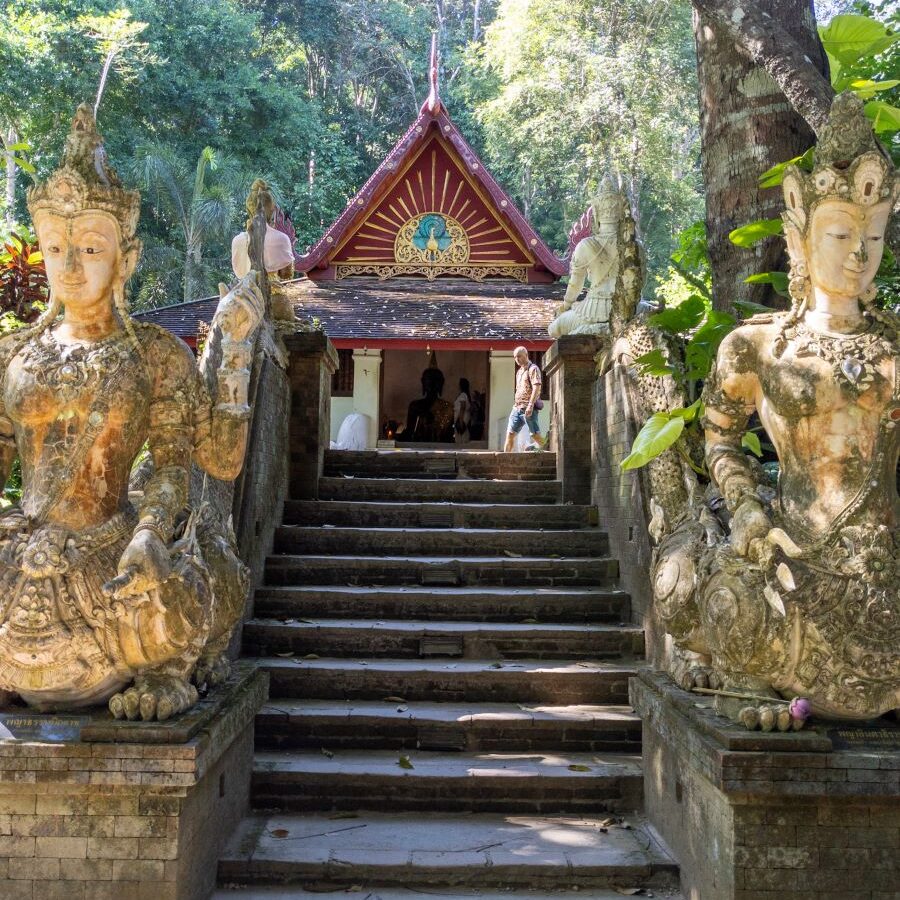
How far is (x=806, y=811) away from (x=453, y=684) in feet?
7.49

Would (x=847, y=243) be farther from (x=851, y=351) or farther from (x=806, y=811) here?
(x=806, y=811)

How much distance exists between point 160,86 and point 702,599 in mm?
24326

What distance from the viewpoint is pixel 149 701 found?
3.09 metres

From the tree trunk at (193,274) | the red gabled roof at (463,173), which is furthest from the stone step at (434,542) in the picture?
the tree trunk at (193,274)

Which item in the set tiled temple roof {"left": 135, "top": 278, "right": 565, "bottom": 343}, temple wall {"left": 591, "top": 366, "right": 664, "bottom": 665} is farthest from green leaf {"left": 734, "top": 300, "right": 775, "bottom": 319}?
tiled temple roof {"left": 135, "top": 278, "right": 565, "bottom": 343}

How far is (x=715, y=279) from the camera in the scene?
Result: 576cm

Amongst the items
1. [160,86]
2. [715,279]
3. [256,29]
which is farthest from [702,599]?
[256,29]

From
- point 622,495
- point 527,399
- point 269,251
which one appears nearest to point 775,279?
point 622,495

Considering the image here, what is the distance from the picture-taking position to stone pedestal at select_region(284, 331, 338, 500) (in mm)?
6820

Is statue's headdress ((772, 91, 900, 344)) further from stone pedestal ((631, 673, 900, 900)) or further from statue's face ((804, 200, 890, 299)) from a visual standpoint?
stone pedestal ((631, 673, 900, 900))

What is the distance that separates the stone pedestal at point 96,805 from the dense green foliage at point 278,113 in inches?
840

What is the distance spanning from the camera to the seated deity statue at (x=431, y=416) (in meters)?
16.1

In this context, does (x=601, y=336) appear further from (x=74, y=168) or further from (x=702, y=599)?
(x=74, y=168)

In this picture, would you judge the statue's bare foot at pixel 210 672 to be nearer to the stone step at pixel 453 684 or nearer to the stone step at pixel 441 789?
the stone step at pixel 441 789
